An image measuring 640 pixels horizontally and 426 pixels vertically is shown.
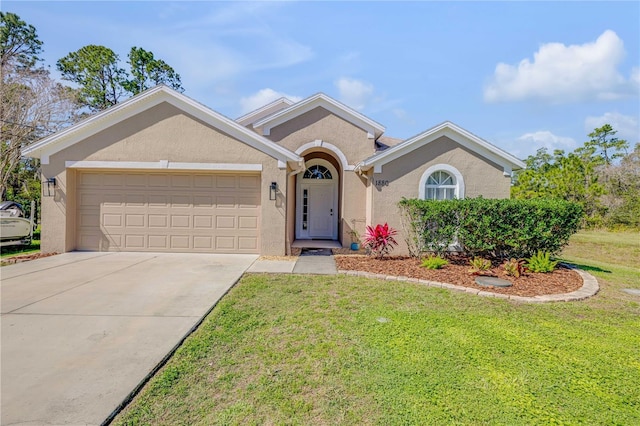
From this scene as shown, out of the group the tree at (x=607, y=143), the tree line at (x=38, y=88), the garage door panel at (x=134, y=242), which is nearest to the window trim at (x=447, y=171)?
the garage door panel at (x=134, y=242)

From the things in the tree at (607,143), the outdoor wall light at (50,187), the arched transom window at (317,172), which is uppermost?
the tree at (607,143)

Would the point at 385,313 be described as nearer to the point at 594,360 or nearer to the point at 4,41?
the point at 594,360

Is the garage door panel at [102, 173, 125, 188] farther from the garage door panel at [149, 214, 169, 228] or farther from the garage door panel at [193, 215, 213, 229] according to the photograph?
the garage door panel at [193, 215, 213, 229]

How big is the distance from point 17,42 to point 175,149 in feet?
75.1

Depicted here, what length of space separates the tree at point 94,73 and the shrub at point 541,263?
30892 mm

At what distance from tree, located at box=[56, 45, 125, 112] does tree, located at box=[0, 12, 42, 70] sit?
2407mm

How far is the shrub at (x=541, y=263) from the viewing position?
8289 millimetres

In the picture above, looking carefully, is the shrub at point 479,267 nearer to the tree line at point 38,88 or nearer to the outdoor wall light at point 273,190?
the outdoor wall light at point 273,190

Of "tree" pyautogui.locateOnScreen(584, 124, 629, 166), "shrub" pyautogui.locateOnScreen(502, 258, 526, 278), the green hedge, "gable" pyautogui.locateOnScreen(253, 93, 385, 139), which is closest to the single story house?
the green hedge

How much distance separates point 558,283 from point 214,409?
322 inches

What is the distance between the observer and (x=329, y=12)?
34.0 feet

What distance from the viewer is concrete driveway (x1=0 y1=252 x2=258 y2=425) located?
9.61 feet

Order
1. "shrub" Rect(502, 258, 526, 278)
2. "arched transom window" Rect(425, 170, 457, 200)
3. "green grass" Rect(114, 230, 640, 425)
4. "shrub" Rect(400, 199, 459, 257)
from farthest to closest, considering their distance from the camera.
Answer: "arched transom window" Rect(425, 170, 457, 200) → "shrub" Rect(400, 199, 459, 257) → "shrub" Rect(502, 258, 526, 278) → "green grass" Rect(114, 230, 640, 425)

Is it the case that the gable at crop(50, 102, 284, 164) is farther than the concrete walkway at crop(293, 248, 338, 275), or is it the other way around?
the gable at crop(50, 102, 284, 164)
